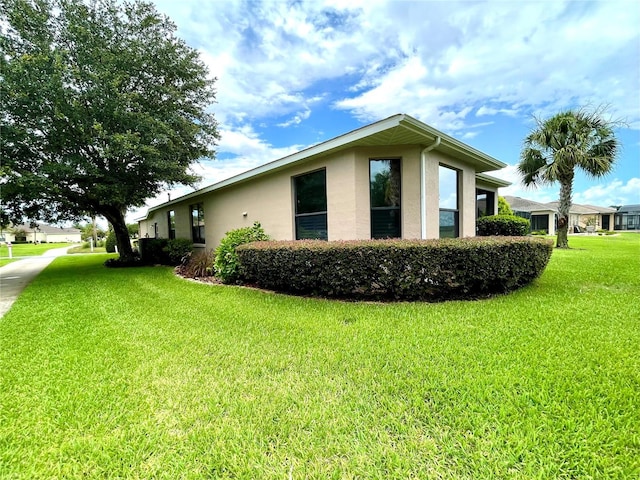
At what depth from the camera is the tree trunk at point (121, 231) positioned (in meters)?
12.6

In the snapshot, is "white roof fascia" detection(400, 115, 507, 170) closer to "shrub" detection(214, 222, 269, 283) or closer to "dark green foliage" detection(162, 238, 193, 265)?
"shrub" detection(214, 222, 269, 283)

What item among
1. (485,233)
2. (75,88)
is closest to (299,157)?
(75,88)

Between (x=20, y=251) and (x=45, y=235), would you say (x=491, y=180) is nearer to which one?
(x=20, y=251)

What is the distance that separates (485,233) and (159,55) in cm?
1466

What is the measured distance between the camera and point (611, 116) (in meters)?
11.9

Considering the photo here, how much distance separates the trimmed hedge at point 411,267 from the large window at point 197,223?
8.84m

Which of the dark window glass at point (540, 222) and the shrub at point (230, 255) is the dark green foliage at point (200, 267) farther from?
the dark window glass at point (540, 222)

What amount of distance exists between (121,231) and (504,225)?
1694 cm

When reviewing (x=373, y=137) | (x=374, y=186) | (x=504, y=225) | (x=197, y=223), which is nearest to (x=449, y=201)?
(x=374, y=186)

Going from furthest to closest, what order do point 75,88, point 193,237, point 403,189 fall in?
point 193,237
point 75,88
point 403,189

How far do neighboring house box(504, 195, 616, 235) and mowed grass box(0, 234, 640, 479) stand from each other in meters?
30.9

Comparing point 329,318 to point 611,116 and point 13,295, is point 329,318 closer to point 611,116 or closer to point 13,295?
point 13,295

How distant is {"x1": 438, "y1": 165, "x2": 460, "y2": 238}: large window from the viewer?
799cm

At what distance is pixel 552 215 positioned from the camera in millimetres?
30266
